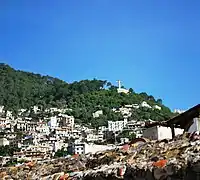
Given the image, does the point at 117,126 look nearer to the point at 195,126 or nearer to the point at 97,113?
the point at 97,113

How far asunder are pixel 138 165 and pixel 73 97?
164036mm

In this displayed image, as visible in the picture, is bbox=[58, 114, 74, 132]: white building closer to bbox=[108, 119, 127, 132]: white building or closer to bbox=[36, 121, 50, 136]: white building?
bbox=[36, 121, 50, 136]: white building

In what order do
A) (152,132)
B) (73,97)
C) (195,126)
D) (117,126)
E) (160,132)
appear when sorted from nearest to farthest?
1. (195,126)
2. (160,132)
3. (152,132)
4. (117,126)
5. (73,97)

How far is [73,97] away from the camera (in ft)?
557

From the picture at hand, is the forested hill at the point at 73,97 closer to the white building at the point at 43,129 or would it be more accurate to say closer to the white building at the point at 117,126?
the white building at the point at 117,126

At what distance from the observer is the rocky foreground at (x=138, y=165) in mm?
5422

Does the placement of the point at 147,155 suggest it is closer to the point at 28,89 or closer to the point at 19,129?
the point at 19,129

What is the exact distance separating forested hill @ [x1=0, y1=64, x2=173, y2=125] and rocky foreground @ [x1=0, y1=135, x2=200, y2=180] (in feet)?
444

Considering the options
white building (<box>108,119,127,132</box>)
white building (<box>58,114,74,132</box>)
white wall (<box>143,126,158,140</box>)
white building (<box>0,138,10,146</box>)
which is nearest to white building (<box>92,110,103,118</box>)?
white building (<box>58,114,74,132</box>)

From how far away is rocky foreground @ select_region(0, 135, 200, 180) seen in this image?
542 centimetres

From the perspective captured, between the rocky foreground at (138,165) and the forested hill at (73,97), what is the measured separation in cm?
13542

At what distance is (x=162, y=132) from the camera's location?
13.3 metres

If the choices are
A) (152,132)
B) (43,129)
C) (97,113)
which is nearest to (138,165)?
(152,132)

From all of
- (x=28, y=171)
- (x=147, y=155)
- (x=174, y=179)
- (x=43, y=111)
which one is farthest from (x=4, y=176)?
(x=43, y=111)
